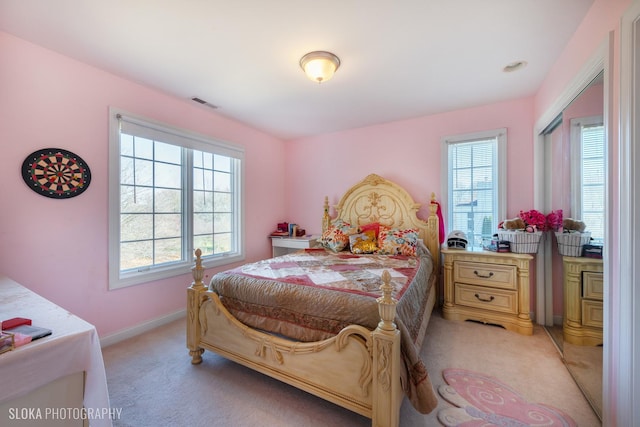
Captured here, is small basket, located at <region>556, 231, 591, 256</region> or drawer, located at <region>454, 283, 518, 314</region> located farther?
drawer, located at <region>454, 283, 518, 314</region>

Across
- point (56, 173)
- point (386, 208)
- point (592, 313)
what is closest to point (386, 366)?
point (592, 313)

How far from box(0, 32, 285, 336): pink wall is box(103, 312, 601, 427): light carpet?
0.45m

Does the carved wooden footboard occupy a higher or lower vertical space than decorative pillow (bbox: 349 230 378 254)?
lower

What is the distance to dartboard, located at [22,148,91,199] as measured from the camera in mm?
1963

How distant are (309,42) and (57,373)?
228cm

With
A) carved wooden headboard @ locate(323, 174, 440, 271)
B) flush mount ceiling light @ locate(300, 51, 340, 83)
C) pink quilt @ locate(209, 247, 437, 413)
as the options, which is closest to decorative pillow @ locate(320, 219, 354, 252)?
carved wooden headboard @ locate(323, 174, 440, 271)

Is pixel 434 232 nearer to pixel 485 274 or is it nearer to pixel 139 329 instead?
pixel 485 274

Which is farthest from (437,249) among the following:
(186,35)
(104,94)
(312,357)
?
(104,94)

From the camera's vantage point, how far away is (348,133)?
3.98 metres

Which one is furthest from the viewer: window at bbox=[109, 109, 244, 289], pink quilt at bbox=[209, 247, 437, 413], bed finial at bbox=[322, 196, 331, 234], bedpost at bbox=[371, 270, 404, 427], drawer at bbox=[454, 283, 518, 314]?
bed finial at bbox=[322, 196, 331, 234]

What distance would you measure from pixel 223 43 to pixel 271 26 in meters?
0.44

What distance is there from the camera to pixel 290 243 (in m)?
4.00

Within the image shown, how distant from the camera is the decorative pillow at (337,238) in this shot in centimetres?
326

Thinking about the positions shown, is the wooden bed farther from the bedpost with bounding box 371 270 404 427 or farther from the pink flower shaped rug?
the pink flower shaped rug
